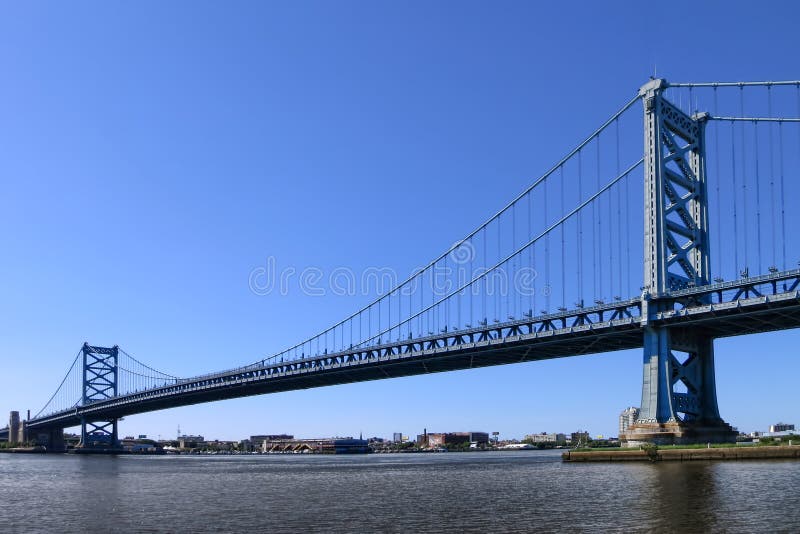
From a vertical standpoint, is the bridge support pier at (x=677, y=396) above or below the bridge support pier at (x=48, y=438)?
above

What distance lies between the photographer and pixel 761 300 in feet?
183

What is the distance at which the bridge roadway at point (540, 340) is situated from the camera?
5772 cm

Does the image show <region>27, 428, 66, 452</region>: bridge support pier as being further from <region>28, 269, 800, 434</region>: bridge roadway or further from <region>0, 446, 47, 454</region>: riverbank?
<region>28, 269, 800, 434</region>: bridge roadway

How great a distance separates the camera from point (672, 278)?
63.2 metres

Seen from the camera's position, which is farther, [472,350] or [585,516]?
[472,350]

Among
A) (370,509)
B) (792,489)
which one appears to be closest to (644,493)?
(792,489)

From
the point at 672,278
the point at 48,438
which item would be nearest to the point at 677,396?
the point at 672,278

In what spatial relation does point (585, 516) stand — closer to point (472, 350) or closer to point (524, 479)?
point (524, 479)

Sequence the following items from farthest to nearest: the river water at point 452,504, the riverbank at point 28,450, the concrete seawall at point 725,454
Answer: the riverbank at point 28,450
the concrete seawall at point 725,454
the river water at point 452,504

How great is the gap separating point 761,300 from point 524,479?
20.7 metres

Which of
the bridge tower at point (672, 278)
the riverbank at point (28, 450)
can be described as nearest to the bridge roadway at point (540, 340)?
the bridge tower at point (672, 278)

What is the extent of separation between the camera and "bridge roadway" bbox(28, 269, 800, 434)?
5772 centimetres

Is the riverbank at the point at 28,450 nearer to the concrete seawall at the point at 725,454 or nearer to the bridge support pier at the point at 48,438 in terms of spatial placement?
the bridge support pier at the point at 48,438

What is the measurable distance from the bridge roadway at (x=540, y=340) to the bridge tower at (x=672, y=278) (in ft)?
4.15
